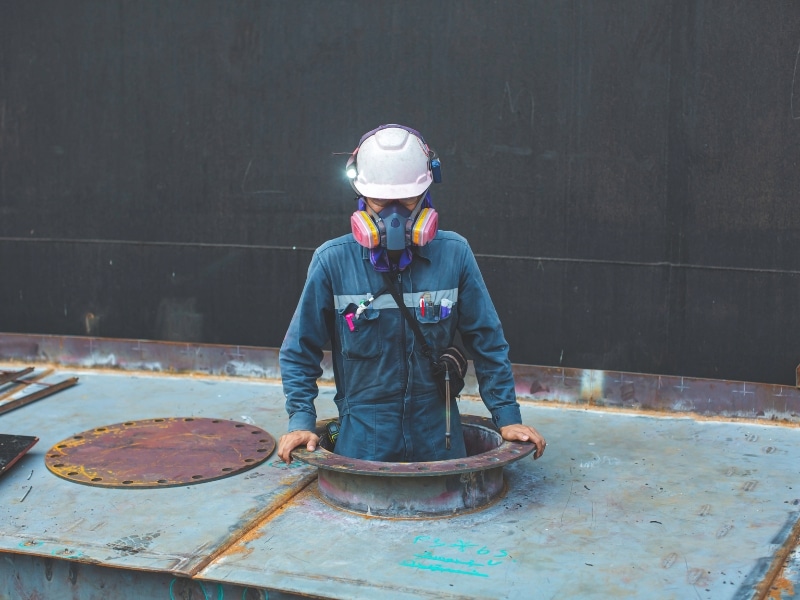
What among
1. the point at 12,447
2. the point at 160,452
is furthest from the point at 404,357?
the point at 12,447

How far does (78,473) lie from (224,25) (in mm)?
2927

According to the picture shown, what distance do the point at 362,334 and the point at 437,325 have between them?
30cm

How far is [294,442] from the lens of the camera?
3.99 m

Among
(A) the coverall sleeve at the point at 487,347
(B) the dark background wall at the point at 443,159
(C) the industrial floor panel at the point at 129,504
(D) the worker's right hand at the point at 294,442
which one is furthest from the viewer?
(B) the dark background wall at the point at 443,159

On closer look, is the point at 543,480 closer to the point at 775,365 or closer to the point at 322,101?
the point at 775,365

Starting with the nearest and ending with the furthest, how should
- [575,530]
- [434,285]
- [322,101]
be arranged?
1. [575,530]
2. [434,285]
3. [322,101]

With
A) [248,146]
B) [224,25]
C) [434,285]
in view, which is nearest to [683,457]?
[434,285]

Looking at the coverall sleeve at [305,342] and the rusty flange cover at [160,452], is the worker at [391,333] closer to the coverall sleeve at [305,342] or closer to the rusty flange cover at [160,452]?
the coverall sleeve at [305,342]

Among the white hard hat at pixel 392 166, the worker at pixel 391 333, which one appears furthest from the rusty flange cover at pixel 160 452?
the white hard hat at pixel 392 166

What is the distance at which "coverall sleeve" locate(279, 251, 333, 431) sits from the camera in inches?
161

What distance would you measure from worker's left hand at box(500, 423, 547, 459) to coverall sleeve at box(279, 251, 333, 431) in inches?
30.0

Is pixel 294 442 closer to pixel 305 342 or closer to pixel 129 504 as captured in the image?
pixel 305 342

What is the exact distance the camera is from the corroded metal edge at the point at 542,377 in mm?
5238

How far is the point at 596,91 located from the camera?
539 cm
